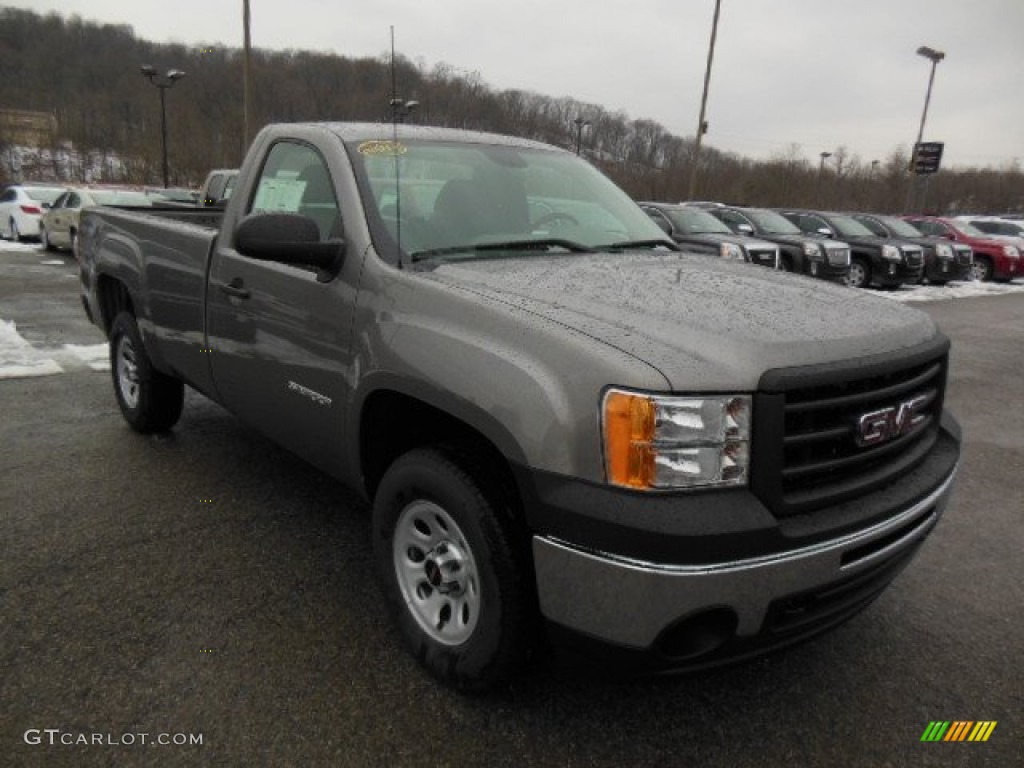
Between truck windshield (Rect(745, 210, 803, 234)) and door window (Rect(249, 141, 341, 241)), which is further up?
door window (Rect(249, 141, 341, 241))

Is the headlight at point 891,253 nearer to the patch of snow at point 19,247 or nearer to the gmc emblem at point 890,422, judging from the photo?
the gmc emblem at point 890,422

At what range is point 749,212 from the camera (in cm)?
1745

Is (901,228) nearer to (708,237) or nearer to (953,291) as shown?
(953,291)

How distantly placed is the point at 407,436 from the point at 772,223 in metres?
15.9

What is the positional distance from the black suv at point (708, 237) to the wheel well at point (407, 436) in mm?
8949

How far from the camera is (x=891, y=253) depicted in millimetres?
16375

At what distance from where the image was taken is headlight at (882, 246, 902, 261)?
53.7ft

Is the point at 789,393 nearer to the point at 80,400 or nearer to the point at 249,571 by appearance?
the point at 249,571

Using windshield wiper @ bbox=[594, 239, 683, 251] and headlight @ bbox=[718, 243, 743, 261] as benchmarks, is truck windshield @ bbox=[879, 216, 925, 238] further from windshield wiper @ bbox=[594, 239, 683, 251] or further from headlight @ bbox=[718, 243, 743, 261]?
windshield wiper @ bbox=[594, 239, 683, 251]

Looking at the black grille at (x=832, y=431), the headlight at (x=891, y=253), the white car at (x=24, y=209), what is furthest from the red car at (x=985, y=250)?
the white car at (x=24, y=209)

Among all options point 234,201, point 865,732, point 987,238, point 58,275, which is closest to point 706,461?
point 865,732

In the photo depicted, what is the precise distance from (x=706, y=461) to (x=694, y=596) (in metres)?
0.34

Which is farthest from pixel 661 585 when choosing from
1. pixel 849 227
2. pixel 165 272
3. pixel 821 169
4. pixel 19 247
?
pixel 821 169

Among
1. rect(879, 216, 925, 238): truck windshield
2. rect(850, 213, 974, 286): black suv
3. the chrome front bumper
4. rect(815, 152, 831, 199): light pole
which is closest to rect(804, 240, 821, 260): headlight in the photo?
rect(850, 213, 974, 286): black suv
